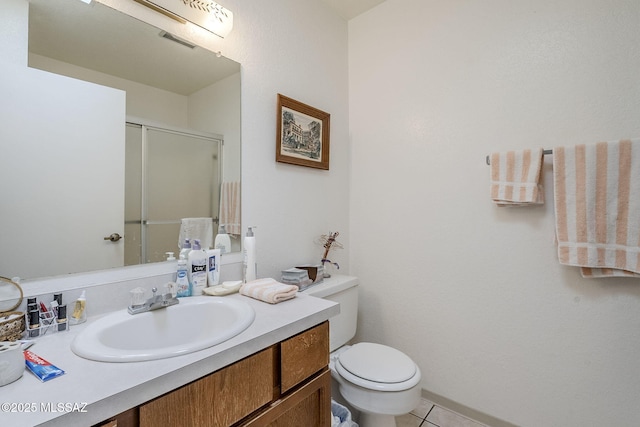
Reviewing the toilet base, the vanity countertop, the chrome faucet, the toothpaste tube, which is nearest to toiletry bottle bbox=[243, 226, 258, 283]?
the chrome faucet

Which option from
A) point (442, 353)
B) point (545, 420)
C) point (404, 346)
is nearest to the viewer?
point (545, 420)

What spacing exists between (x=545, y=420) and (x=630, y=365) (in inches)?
17.4

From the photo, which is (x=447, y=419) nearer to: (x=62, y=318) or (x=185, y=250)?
(x=185, y=250)

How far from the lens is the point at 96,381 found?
571 mm

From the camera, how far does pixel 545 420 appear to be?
1.36 m

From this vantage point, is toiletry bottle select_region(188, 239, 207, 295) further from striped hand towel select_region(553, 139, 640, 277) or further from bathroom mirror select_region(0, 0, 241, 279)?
striped hand towel select_region(553, 139, 640, 277)

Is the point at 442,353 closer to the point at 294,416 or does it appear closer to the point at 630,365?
the point at 630,365

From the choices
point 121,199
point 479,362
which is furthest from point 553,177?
point 121,199

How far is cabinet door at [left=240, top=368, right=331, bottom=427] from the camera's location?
2.61 feet

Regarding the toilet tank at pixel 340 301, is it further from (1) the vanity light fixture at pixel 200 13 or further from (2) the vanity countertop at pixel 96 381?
(1) the vanity light fixture at pixel 200 13

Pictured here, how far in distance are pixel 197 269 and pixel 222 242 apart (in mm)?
209

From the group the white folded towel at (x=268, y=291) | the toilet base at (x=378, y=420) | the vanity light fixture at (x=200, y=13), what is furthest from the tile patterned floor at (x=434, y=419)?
the vanity light fixture at (x=200, y=13)

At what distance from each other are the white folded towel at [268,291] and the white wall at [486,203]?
37.1 inches

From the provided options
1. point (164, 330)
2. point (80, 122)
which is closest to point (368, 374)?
point (164, 330)
